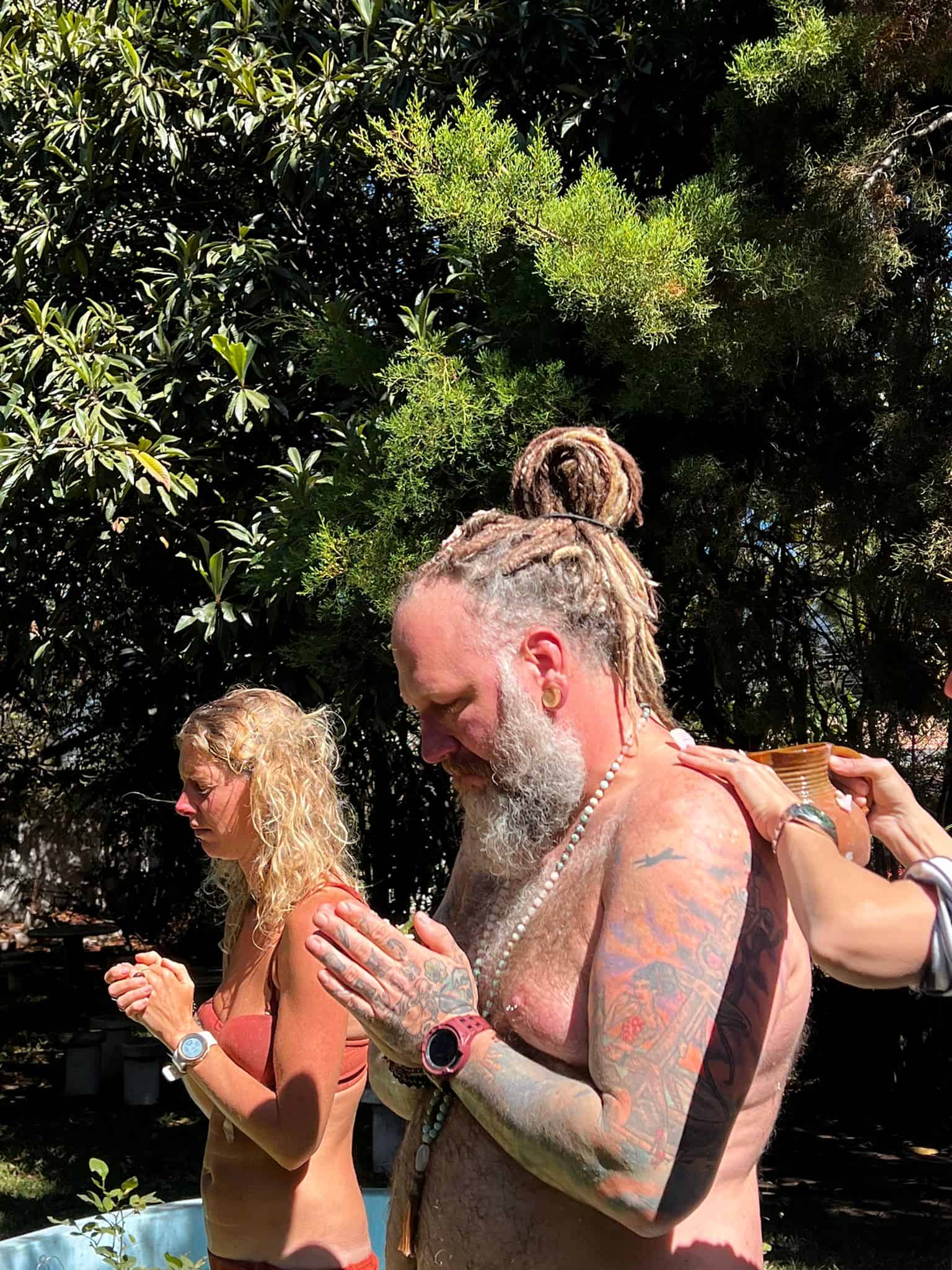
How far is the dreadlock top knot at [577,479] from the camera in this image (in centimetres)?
216

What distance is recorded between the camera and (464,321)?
5.13 m

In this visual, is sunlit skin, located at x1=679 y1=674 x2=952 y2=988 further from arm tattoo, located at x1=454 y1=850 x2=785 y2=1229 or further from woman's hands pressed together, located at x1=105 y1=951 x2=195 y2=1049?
woman's hands pressed together, located at x1=105 y1=951 x2=195 y2=1049

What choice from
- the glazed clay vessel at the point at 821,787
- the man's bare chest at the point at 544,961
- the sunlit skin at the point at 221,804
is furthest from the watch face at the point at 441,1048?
the sunlit skin at the point at 221,804

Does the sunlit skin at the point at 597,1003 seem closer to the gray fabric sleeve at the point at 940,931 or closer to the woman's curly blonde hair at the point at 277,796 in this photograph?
the gray fabric sleeve at the point at 940,931

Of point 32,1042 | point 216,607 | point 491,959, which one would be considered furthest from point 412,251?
point 32,1042

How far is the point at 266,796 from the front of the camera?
2.85m

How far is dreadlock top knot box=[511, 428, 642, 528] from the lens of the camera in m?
2.16

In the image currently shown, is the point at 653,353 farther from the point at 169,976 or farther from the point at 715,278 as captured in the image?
the point at 169,976

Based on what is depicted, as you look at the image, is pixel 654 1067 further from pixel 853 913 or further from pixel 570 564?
pixel 570 564

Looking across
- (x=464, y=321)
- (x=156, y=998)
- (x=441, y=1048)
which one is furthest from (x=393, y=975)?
(x=464, y=321)

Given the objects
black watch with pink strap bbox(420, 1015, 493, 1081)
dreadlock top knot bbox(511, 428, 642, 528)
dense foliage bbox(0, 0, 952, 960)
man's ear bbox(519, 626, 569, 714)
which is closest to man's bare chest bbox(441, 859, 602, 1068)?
black watch with pink strap bbox(420, 1015, 493, 1081)

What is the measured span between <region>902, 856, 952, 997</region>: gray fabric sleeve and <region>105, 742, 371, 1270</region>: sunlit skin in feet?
4.26

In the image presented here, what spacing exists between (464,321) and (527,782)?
3515mm

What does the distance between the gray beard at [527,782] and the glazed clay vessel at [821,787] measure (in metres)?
0.28
